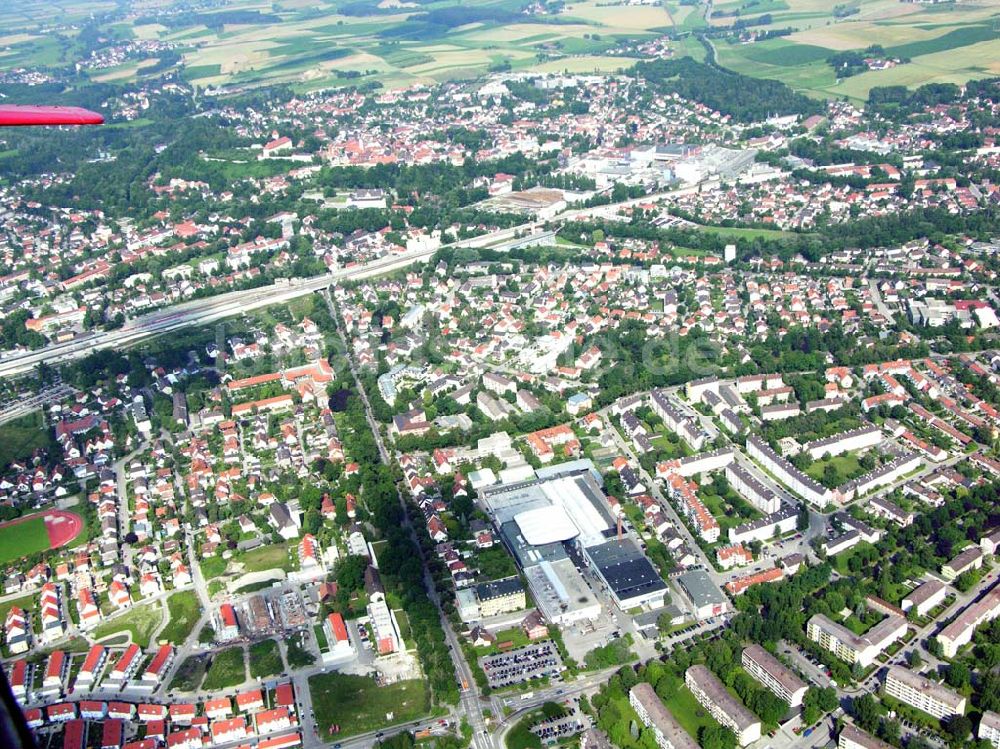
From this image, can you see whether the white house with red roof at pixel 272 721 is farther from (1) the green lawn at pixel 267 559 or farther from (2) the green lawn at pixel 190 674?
(1) the green lawn at pixel 267 559

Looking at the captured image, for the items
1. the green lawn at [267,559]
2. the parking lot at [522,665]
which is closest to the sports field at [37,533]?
the green lawn at [267,559]

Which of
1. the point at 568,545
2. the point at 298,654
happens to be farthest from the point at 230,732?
the point at 568,545

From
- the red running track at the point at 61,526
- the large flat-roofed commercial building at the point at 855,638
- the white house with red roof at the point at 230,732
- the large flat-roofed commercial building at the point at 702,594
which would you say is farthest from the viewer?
the red running track at the point at 61,526

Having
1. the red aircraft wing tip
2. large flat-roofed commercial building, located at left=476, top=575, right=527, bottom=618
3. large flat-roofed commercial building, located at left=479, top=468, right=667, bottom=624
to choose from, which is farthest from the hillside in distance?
the red aircraft wing tip

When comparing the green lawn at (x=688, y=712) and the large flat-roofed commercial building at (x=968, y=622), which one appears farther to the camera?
the large flat-roofed commercial building at (x=968, y=622)

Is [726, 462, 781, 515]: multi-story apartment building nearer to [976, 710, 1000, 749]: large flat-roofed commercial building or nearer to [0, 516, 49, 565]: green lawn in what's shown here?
[976, 710, 1000, 749]: large flat-roofed commercial building

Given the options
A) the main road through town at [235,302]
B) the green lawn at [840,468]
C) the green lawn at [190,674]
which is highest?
the main road through town at [235,302]

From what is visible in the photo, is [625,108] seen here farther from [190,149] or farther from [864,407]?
[864,407]
